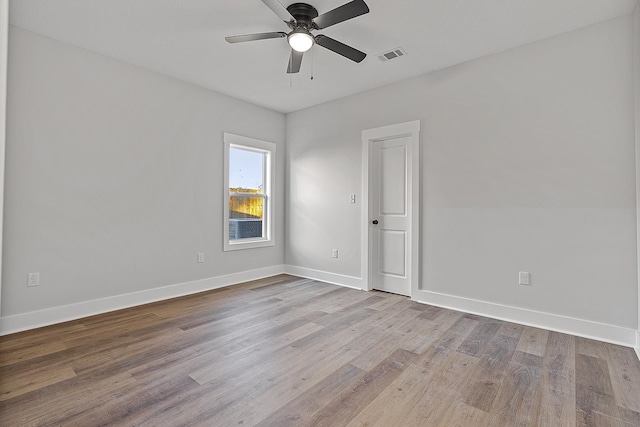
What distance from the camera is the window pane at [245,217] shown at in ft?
15.7

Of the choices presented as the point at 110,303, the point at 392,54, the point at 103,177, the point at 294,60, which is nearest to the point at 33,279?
the point at 110,303

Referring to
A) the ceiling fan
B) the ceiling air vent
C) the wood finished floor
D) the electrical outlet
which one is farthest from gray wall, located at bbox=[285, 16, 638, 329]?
the electrical outlet

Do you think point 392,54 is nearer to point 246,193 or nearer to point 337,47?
point 337,47

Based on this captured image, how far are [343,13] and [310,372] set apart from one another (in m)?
2.55

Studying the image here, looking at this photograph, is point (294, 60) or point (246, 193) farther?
point (246, 193)

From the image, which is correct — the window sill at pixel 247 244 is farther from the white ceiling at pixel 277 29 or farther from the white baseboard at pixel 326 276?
the white ceiling at pixel 277 29

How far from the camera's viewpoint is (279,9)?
2.37 m

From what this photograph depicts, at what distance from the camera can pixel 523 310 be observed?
10.3 feet

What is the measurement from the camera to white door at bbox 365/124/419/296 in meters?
3.93

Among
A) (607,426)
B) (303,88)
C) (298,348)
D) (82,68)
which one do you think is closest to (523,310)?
(607,426)

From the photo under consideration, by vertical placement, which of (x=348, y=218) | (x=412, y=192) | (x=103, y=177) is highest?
(x=103, y=177)

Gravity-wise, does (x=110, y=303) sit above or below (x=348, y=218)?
below

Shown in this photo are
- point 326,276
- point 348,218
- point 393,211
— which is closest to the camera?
point 393,211

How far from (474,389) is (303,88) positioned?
377cm
